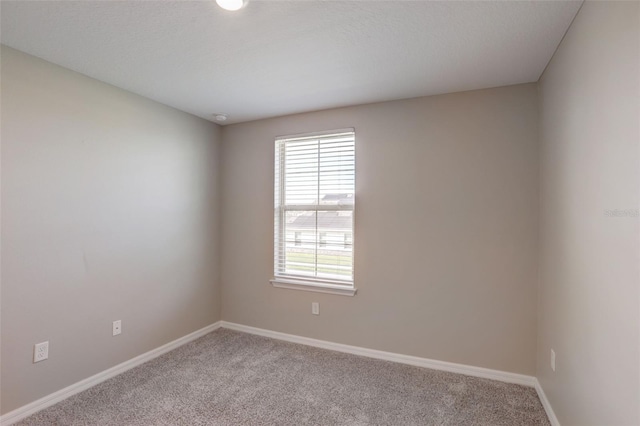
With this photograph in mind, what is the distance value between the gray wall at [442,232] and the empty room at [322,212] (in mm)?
16

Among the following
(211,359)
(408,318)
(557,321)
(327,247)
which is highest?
(327,247)

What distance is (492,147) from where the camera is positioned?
2.50 metres

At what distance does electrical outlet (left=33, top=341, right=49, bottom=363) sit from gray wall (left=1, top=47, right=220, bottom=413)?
32 millimetres

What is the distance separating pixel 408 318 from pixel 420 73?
1.98m

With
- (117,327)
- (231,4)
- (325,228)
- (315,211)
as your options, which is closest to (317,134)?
(315,211)

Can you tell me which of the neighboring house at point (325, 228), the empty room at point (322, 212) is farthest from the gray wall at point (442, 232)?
the neighboring house at point (325, 228)

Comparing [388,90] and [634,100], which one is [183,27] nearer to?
[388,90]

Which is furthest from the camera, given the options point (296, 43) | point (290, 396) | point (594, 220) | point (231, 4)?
point (290, 396)

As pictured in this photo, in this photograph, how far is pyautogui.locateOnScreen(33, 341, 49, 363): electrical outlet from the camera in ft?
6.86

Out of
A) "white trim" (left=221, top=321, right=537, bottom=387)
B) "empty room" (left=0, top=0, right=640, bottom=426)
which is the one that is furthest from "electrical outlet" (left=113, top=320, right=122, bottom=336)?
"white trim" (left=221, top=321, right=537, bottom=387)

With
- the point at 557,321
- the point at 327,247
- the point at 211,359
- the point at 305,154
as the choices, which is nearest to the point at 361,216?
the point at 327,247

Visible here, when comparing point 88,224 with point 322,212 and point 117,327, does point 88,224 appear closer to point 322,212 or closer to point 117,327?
point 117,327

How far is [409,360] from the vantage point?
2.76m

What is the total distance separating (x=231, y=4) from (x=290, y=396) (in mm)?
2428
